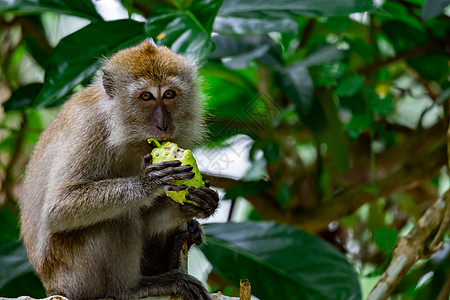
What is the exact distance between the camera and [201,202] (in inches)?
110

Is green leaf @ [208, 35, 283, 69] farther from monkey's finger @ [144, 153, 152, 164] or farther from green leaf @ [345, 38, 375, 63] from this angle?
monkey's finger @ [144, 153, 152, 164]

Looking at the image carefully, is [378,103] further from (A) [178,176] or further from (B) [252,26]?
(A) [178,176]

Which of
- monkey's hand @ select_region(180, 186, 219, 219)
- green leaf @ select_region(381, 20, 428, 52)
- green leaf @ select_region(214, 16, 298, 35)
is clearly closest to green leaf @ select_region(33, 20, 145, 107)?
green leaf @ select_region(214, 16, 298, 35)

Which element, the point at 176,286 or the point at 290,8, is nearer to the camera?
the point at 176,286

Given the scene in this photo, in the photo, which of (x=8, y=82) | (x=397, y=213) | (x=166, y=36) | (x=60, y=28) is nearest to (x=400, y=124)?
(x=397, y=213)

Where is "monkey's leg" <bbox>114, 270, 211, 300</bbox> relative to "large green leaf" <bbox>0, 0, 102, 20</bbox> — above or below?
below

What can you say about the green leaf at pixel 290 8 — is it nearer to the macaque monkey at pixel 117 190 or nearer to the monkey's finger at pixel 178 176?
the macaque monkey at pixel 117 190

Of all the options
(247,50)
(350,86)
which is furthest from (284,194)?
(247,50)

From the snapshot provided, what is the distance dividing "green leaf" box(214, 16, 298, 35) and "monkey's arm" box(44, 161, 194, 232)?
1.22 m

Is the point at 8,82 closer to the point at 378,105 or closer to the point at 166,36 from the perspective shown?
the point at 166,36

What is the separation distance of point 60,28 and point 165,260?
250 centimetres

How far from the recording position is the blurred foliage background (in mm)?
3586

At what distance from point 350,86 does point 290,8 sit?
721 mm

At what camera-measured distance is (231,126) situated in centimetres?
423
